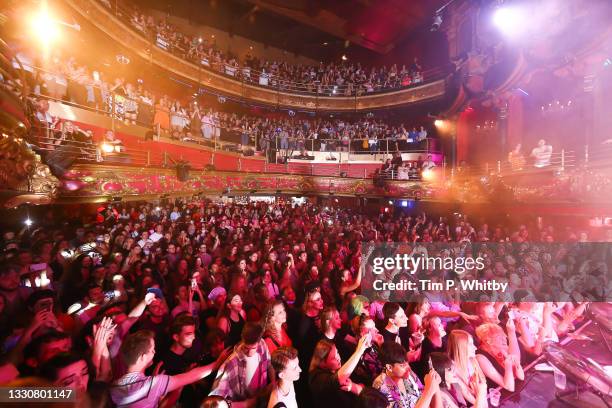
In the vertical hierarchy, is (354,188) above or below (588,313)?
above

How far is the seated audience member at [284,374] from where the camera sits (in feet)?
7.54

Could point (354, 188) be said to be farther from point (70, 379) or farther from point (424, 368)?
point (70, 379)

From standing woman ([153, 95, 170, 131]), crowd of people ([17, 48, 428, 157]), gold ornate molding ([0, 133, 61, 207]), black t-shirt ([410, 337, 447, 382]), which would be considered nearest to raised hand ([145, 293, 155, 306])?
gold ornate molding ([0, 133, 61, 207])

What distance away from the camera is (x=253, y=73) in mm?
20688

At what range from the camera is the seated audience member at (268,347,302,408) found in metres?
2.30

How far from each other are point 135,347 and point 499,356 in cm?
343

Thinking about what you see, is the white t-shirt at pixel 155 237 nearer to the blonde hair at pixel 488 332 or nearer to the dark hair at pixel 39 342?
the dark hair at pixel 39 342

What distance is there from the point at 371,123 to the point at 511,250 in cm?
1609

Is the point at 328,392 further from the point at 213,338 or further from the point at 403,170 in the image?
the point at 403,170

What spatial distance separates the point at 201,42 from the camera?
1891 centimetres

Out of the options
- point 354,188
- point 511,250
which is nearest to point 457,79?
point 354,188

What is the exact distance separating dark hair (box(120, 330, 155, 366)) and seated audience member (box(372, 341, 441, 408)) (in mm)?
1837

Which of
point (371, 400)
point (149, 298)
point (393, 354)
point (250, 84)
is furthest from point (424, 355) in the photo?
point (250, 84)

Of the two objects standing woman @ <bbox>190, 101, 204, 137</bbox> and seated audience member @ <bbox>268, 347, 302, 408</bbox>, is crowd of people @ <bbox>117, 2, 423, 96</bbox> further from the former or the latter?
seated audience member @ <bbox>268, 347, 302, 408</bbox>
